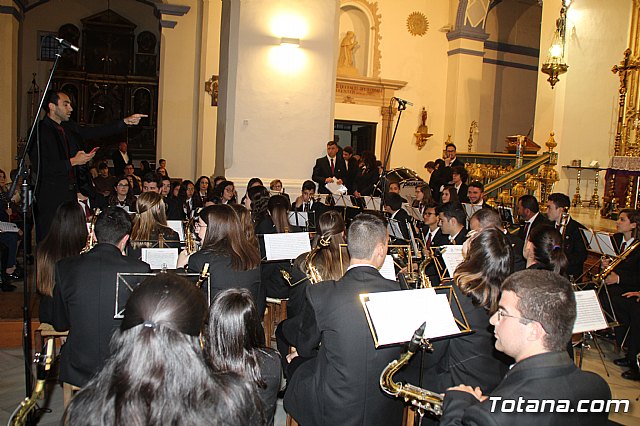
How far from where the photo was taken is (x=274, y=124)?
8.79 meters

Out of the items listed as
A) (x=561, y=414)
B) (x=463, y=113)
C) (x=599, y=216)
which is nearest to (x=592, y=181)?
(x=599, y=216)

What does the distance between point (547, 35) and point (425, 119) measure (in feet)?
15.2

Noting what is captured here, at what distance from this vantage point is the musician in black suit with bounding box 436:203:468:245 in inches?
221

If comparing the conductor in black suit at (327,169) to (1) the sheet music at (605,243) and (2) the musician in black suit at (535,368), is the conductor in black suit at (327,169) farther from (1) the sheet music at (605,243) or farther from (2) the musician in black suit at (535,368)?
(2) the musician in black suit at (535,368)

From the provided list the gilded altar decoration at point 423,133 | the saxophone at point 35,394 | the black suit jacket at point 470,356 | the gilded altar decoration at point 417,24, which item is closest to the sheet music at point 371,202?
the black suit jacket at point 470,356

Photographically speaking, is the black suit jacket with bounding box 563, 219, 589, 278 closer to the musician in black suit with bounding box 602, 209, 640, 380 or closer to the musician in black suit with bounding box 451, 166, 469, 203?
the musician in black suit with bounding box 602, 209, 640, 380

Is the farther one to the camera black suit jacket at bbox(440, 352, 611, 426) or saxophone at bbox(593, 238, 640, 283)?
saxophone at bbox(593, 238, 640, 283)

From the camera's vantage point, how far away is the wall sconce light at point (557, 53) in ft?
36.9

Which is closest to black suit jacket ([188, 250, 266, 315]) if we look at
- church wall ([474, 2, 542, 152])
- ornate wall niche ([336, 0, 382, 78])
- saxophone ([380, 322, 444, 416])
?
saxophone ([380, 322, 444, 416])

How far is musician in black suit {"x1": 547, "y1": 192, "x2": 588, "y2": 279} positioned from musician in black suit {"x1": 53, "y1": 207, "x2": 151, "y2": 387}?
475 centimetres

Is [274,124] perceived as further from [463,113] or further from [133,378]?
[463,113]

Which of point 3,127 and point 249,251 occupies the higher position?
point 3,127

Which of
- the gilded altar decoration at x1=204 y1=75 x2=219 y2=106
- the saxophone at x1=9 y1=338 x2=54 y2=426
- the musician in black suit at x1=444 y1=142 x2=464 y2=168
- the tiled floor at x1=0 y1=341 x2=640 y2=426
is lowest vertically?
the tiled floor at x1=0 y1=341 x2=640 y2=426

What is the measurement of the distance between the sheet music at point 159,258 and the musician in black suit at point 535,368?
2.55m
